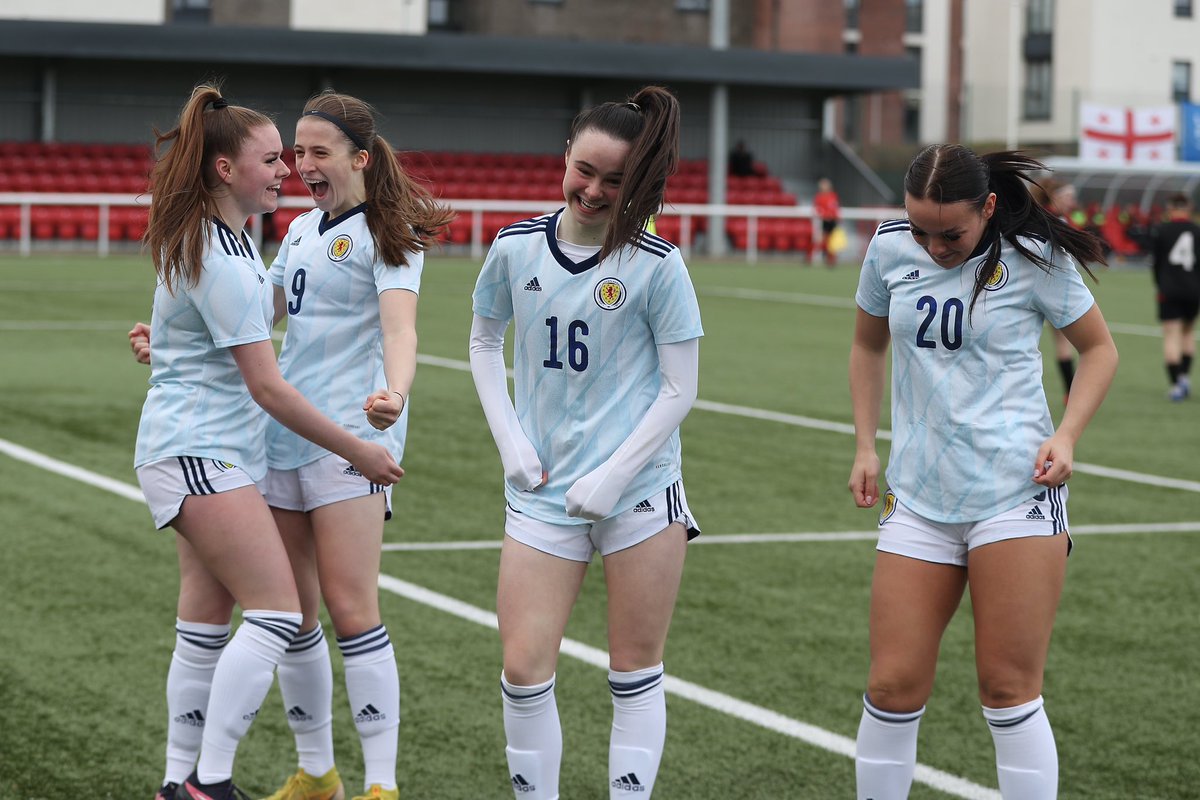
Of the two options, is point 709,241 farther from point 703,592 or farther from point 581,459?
point 581,459

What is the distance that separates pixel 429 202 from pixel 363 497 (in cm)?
86

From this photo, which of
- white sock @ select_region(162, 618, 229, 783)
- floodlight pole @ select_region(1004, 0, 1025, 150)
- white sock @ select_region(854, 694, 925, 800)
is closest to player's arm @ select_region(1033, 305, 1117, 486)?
white sock @ select_region(854, 694, 925, 800)

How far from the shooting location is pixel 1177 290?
1574 centimetres

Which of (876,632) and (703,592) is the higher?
(876,632)

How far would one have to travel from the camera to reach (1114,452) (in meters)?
12.3

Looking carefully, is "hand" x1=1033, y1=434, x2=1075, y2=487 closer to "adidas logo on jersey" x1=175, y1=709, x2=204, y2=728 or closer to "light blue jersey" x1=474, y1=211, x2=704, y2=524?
"light blue jersey" x1=474, y1=211, x2=704, y2=524

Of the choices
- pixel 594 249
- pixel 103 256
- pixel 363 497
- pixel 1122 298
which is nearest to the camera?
pixel 594 249

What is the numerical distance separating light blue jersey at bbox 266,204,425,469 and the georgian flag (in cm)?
4458

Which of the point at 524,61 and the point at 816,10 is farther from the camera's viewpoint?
the point at 816,10

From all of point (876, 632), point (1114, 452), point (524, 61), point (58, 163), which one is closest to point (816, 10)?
point (524, 61)

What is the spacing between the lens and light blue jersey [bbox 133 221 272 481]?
13.8 feet

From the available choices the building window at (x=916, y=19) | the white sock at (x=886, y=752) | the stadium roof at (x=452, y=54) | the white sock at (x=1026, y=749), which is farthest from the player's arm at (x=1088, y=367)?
the building window at (x=916, y=19)

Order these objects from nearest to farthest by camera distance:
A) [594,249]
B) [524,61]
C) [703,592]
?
[594,249]
[703,592]
[524,61]

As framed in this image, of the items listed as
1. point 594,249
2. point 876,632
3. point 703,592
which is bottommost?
point 703,592
